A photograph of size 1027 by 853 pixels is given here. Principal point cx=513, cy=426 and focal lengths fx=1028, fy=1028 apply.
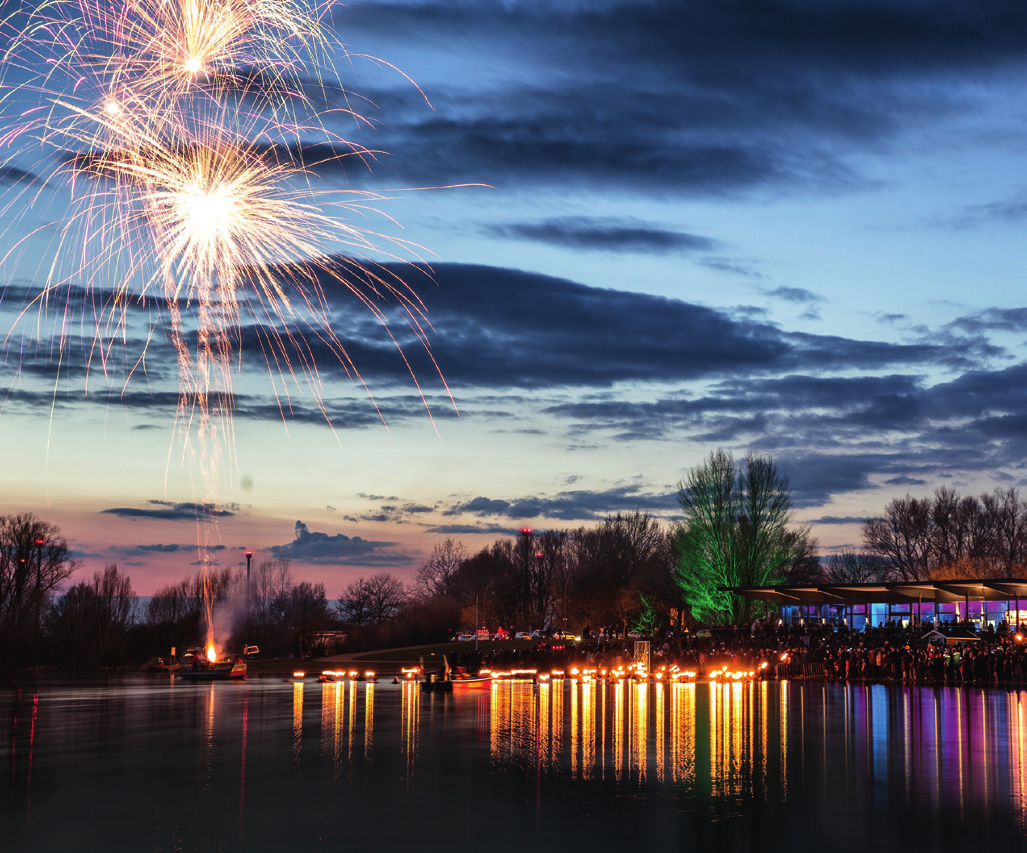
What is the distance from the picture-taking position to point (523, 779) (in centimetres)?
1472

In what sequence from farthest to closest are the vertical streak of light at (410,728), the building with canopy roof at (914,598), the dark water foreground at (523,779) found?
1. the building with canopy roof at (914,598)
2. the vertical streak of light at (410,728)
3. the dark water foreground at (523,779)

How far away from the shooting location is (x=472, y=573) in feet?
455

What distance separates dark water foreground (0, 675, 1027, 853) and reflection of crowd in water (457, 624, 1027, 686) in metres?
13.1

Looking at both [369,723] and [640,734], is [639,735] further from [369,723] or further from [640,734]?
[369,723]

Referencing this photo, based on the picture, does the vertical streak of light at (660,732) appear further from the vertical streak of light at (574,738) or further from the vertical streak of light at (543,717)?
the vertical streak of light at (543,717)

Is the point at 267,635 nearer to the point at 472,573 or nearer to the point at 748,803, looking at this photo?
the point at 472,573

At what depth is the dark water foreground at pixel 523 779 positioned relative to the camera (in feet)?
35.1

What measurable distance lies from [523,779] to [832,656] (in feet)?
115

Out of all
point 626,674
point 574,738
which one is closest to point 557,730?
point 574,738

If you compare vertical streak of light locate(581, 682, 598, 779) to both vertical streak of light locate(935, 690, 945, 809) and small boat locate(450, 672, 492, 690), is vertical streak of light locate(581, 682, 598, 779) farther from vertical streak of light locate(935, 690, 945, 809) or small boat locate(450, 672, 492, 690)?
small boat locate(450, 672, 492, 690)

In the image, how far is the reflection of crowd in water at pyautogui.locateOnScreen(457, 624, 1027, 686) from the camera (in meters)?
41.2

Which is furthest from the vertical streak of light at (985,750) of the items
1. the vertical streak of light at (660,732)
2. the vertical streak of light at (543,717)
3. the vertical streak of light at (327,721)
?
the vertical streak of light at (327,721)

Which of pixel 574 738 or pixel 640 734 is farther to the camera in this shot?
pixel 640 734

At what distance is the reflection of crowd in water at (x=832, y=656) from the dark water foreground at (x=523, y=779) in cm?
1308
